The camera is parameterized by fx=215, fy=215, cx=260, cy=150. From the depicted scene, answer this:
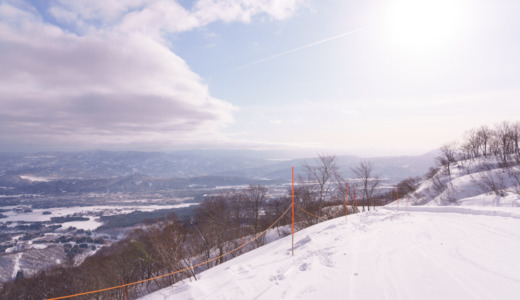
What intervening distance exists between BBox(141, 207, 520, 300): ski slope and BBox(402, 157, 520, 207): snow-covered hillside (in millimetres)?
24148

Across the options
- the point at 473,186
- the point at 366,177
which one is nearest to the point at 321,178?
the point at 366,177

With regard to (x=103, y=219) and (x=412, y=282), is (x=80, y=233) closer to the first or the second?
(x=103, y=219)

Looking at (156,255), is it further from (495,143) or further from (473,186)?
(495,143)

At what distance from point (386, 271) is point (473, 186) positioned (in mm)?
46196

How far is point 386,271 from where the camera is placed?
564cm

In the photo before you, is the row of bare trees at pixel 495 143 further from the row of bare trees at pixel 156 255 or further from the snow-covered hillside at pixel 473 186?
the row of bare trees at pixel 156 255

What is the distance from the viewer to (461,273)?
514 centimetres

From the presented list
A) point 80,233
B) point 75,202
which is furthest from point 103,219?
point 75,202

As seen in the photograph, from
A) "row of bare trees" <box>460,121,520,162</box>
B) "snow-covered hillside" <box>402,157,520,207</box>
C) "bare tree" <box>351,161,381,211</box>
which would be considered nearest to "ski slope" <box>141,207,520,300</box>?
"bare tree" <box>351,161,381,211</box>

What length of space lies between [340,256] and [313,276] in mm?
1784

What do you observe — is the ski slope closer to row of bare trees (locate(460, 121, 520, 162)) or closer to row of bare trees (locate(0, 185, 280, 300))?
row of bare trees (locate(0, 185, 280, 300))

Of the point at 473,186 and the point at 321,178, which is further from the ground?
the point at 321,178

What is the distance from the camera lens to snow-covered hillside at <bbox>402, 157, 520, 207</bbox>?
93.7 ft

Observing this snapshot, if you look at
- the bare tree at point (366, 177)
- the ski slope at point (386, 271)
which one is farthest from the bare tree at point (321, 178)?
the ski slope at point (386, 271)
